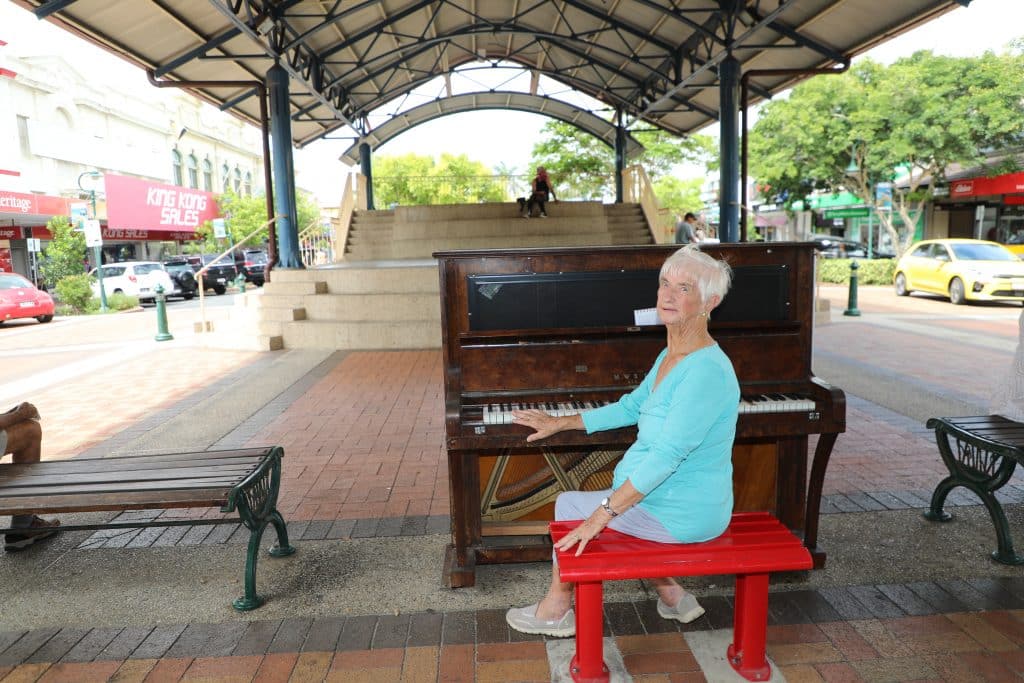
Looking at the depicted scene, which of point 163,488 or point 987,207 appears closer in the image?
point 163,488

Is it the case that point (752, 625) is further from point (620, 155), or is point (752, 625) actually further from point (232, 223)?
point (232, 223)

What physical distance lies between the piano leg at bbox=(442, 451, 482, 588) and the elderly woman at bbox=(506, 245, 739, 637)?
2.81 feet

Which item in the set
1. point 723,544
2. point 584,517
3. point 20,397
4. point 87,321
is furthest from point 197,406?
point 87,321

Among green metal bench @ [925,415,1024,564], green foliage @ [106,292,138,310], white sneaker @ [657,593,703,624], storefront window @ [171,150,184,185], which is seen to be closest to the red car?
green foliage @ [106,292,138,310]

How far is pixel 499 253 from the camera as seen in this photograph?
3271 mm

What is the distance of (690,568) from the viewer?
247 centimetres

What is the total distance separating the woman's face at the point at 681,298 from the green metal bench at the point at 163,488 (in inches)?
83.5

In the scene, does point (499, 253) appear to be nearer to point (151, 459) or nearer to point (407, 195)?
point (151, 459)

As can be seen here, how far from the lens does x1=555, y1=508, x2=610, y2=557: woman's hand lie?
2.51 meters

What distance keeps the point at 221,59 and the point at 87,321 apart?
32.6 feet

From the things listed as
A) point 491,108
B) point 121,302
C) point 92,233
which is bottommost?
point 121,302

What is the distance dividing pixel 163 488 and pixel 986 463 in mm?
4405

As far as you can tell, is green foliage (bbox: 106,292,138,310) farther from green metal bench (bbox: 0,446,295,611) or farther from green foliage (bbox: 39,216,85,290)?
green metal bench (bbox: 0,446,295,611)

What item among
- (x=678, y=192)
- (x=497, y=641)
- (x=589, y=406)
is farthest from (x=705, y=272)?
(x=678, y=192)
